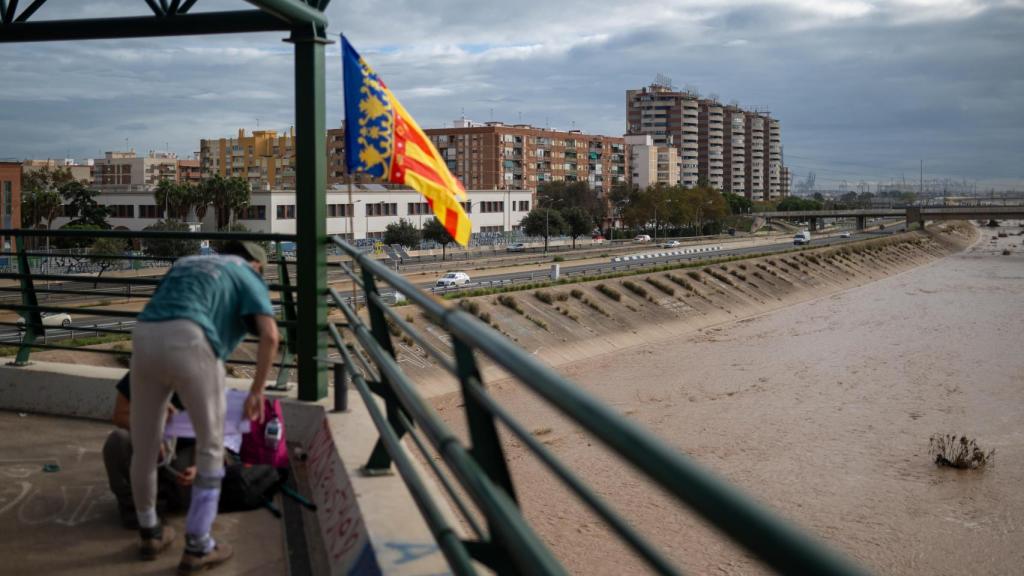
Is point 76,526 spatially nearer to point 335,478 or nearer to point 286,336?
point 335,478

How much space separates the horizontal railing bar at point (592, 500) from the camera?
49.5 inches

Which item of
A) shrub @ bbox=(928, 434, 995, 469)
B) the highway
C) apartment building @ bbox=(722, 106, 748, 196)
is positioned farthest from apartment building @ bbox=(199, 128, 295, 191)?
apartment building @ bbox=(722, 106, 748, 196)

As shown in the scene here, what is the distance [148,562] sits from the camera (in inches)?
139

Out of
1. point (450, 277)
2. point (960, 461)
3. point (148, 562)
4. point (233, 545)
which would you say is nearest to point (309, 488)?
point (233, 545)

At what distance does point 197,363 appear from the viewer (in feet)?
10.0

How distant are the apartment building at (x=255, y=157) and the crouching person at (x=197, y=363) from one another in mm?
95598

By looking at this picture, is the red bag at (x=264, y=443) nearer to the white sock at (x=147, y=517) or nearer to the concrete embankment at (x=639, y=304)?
the white sock at (x=147, y=517)

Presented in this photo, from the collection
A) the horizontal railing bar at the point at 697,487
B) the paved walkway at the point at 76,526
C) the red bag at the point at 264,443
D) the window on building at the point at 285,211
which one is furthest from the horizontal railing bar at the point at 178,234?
the window on building at the point at 285,211

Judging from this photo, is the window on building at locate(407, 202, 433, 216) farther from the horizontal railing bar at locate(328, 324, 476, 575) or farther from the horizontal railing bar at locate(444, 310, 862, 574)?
the horizontal railing bar at locate(444, 310, 862, 574)

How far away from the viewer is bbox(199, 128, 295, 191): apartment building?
102m

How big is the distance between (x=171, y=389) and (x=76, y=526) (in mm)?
1133

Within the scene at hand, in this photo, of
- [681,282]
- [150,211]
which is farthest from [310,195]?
[150,211]

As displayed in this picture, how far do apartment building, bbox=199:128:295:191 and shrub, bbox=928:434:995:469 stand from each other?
269ft

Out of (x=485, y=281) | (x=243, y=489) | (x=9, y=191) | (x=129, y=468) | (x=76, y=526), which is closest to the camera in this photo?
(x=129, y=468)
